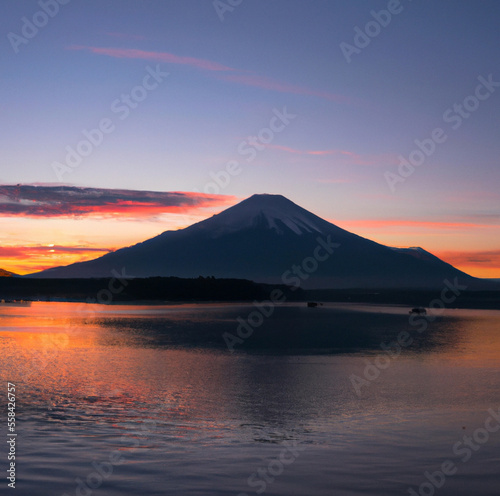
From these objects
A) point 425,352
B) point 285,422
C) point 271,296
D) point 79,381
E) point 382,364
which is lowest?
point 285,422

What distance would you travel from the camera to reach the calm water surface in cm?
1013

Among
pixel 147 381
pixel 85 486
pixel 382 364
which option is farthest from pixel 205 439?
pixel 382 364

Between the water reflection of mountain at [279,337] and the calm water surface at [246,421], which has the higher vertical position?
the water reflection of mountain at [279,337]

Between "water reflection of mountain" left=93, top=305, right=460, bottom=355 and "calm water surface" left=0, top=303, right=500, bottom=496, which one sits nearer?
"calm water surface" left=0, top=303, right=500, bottom=496

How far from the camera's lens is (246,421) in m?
14.4

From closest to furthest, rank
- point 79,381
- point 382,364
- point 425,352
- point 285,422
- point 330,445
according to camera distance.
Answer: point 330,445, point 285,422, point 79,381, point 382,364, point 425,352

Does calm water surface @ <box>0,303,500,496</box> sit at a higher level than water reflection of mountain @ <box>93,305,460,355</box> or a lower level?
lower

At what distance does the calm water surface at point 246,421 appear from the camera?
1013cm

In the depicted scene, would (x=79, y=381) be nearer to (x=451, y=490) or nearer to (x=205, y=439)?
(x=205, y=439)

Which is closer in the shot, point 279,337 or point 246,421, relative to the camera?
point 246,421

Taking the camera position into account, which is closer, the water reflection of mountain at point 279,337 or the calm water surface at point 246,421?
the calm water surface at point 246,421

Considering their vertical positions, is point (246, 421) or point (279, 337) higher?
point (279, 337)

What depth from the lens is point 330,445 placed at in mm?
12336

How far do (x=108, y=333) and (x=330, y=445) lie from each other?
27658mm
